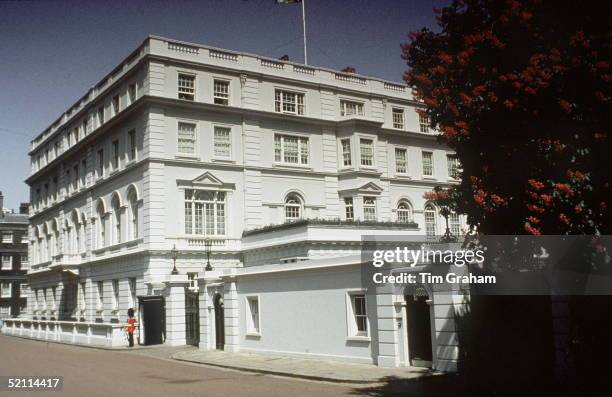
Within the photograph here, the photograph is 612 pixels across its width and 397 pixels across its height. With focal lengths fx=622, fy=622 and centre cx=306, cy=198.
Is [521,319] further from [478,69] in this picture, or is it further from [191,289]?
[191,289]

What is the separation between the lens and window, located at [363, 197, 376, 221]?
40.5 m

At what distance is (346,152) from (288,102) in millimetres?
5069

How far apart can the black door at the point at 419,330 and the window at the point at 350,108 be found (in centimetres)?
2538

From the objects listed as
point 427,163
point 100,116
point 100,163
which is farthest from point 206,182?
point 427,163

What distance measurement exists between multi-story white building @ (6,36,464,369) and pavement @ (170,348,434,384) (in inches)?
44.2

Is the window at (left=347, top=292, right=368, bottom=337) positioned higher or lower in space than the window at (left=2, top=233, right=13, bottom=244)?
lower

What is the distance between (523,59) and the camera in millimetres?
12602

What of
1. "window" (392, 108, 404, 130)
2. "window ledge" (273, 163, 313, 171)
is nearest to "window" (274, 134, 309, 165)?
"window ledge" (273, 163, 313, 171)

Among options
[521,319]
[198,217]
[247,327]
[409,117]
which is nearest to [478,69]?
[521,319]

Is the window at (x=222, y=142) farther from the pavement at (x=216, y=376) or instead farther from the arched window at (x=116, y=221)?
the pavement at (x=216, y=376)

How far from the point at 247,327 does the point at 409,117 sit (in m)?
25.6

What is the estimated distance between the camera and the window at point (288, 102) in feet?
129

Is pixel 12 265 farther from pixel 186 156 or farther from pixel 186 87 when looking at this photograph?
pixel 186 87

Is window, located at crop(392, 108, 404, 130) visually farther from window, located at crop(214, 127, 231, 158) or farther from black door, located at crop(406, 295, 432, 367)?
black door, located at crop(406, 295, 432, 367)
